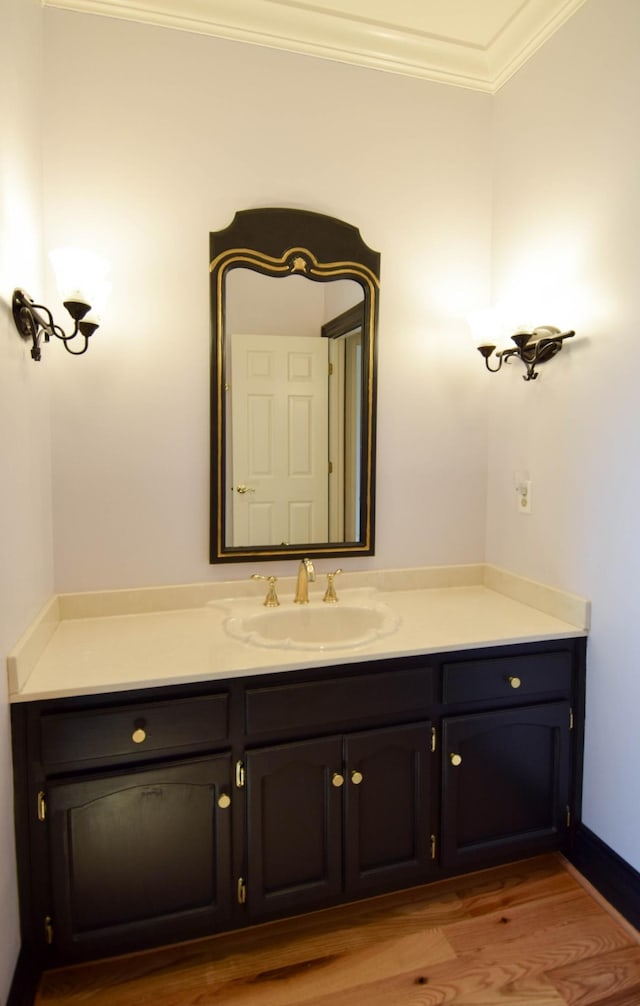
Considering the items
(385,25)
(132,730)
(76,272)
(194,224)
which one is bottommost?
(132,730)

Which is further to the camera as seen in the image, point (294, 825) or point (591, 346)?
point (591, 346)

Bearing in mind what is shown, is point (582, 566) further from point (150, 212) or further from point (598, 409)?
point (150, 212)

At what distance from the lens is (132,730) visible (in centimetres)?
144

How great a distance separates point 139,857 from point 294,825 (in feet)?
1.36

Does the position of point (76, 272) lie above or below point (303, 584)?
above

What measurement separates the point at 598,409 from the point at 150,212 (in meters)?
1.57

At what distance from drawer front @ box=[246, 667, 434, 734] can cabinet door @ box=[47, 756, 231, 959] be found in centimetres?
17

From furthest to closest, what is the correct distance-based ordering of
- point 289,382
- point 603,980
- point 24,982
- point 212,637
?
point 289,382
point 212,637
point 603,980
point 24,982

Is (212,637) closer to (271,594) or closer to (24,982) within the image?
A: (271,594)

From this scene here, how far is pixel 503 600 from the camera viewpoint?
2.15m

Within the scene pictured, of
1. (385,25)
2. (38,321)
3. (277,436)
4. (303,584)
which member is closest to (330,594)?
(303,584)

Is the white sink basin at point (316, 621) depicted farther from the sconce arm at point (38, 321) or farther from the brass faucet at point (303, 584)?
the sconce arm at point (38, 321)

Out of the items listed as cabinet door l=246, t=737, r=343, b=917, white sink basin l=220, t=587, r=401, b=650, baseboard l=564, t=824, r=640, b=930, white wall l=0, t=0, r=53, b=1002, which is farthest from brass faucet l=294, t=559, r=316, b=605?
baseboard l=564, t=824, r=640, b=930

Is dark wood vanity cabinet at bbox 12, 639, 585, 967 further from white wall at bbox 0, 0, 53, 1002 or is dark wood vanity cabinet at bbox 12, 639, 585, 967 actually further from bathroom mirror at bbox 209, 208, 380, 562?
bathroom mirror at bbox 209, 208, 380, 562
